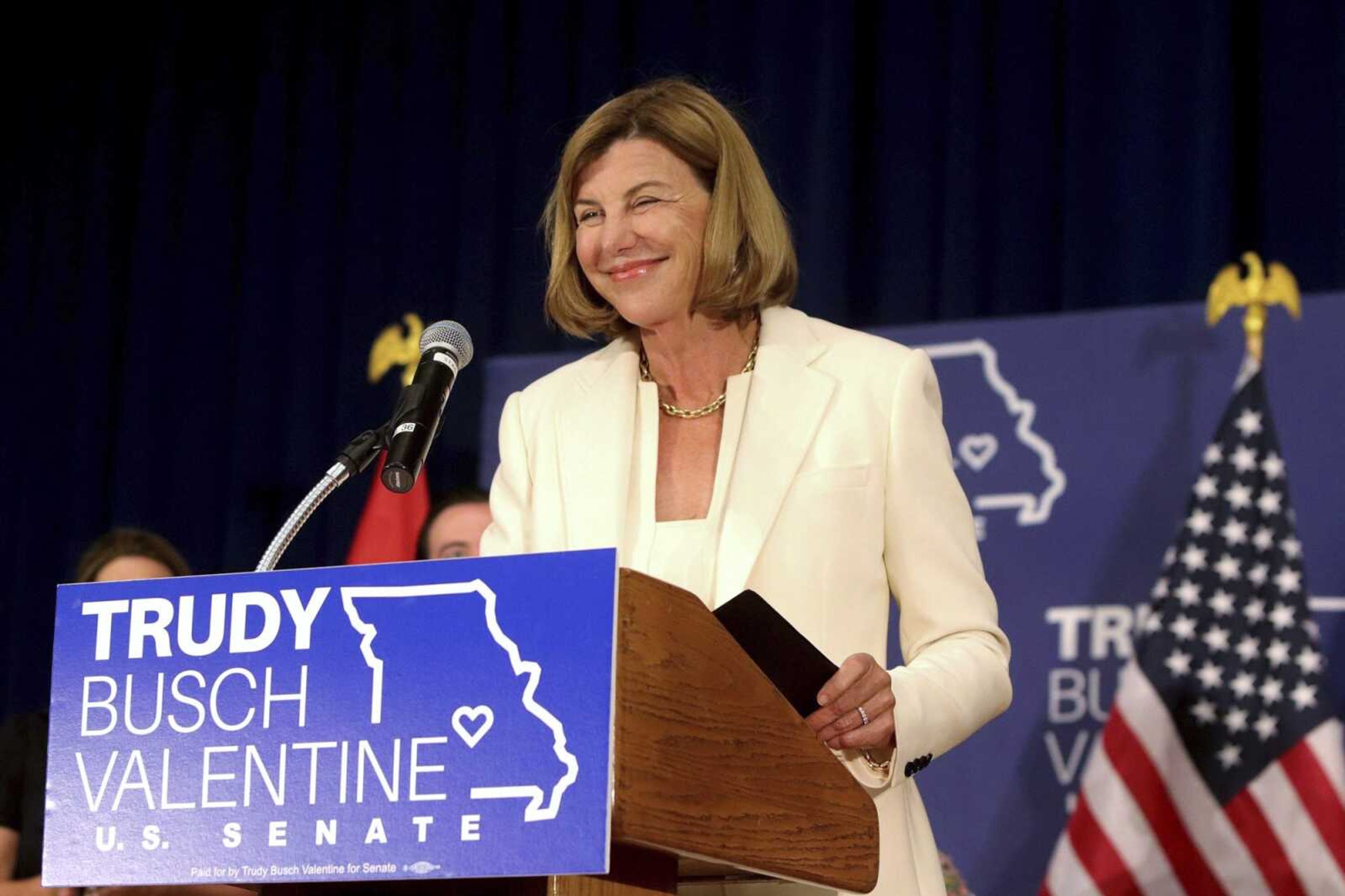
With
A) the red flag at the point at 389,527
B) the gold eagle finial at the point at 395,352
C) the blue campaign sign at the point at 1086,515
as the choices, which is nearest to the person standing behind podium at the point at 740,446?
the blue campaign sign at the point at 1086,515

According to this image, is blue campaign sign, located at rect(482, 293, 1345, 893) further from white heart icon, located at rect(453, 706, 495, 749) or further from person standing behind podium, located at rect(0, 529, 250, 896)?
white heart icon, located at rect(453, 706, 495, 749)

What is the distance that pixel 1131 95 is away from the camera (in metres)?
4.30

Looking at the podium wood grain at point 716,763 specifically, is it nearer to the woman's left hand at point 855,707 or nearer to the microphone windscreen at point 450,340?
the woman's left hand at point 855,707

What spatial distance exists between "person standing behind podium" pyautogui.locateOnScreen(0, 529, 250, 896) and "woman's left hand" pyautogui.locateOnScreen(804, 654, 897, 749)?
81.0 inches

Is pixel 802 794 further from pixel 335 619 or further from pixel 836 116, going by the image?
pixel 836 116

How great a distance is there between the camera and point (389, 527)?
459cm

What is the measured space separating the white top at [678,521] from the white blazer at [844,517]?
1 cm

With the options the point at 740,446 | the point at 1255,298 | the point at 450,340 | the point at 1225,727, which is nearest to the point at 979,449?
the point at 1255,298

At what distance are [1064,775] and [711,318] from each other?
1.95 m

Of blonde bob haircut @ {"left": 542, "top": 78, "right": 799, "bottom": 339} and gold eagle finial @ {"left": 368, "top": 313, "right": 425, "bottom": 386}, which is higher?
gold eagle finial @ {"left": 368, "top": 313, "right": 425, "bottom": 386}

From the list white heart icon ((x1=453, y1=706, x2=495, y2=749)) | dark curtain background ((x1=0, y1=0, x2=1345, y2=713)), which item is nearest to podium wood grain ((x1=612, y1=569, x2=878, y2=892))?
white heart icon ((x1=453, y1=706, x2=495, y2=749))

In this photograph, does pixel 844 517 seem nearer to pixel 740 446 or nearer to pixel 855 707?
pixel 740 446

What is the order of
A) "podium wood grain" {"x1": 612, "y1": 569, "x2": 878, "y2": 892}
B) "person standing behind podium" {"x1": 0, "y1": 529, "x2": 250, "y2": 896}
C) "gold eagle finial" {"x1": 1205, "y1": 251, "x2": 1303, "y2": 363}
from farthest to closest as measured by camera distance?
"gold eagle finial" {"x1": 1205, "y1": 251, "x2": 1303, "y2": 363}, "person standing behind podium" {"x1": 0, "y1": 529, "x2": 250, "y2": 896}, "podium wood grain" {"x1": 612, "y1": 569, "x2": 878, "y2": 892}

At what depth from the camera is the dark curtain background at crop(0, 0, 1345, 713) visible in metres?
4.24
